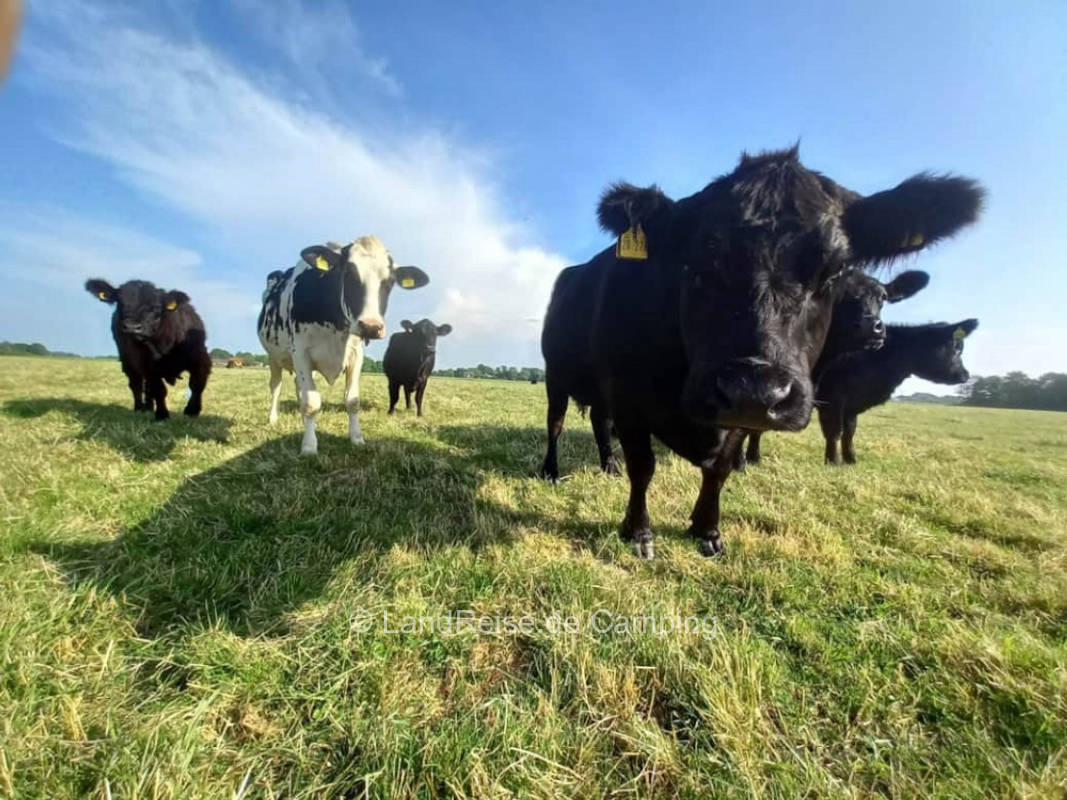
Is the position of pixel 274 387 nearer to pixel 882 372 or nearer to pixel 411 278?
pixel 411 278

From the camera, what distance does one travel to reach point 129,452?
17.1 feet

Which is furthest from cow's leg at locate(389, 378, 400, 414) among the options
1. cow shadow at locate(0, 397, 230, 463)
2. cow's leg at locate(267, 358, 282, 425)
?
cow shadow at locate(0, 397, 230, 463)

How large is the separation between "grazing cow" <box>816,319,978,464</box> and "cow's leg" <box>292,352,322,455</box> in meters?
7.24

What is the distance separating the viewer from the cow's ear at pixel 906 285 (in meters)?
6.87

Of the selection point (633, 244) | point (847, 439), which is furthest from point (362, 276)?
point (847, 439)

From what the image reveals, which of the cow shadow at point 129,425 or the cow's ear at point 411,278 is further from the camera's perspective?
the cow's ear at point 411,278

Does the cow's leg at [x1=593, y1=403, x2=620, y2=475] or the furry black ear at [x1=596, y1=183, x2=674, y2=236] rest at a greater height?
the furry black ear at [x1=596, y1=183, x2=674, y2=236]

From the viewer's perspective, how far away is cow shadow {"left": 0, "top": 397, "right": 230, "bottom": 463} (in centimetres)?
551

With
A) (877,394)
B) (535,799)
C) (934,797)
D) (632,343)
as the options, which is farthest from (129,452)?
(877,394)

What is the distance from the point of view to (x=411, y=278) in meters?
6.62

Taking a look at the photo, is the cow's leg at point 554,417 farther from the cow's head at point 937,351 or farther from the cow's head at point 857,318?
the cow's head at point 937,351

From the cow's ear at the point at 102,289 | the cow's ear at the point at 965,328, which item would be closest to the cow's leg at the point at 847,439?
the cow's ear at the point at 965,328

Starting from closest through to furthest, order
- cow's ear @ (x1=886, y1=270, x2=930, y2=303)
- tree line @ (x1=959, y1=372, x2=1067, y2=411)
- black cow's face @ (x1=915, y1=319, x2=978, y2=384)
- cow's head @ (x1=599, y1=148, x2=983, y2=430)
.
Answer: cow's head @ (x1=599, y1=148, x2=983, y2=430)
cow's ear @ (x1=886, y1=270, x2=930, y2=303)
black cow's face @ (x1=915, y1=319, x2=978, y2=384)
tree line @ (x1=959, y1=372, x2=1067, y2=411)

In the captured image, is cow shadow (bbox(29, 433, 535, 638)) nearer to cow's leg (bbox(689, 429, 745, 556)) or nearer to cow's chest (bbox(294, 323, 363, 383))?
cow's leg (bbox(689, 429, 745, 556))
